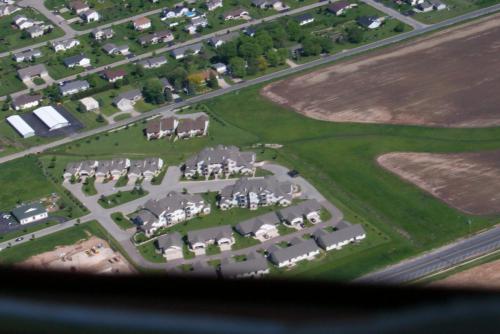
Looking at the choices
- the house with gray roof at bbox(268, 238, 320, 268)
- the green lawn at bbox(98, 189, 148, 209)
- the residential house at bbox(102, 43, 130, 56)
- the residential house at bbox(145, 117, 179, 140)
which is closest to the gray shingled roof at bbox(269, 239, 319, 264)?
the house with gray roof at bbox(268, 238, 320, 268)

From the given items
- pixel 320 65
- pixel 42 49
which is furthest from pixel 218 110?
pixel 42 49

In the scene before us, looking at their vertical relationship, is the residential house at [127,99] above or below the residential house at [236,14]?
below

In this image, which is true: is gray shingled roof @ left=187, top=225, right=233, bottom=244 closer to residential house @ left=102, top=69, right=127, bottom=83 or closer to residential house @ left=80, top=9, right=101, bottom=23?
residential house @ left=102, top=69, right=127, bottom=83

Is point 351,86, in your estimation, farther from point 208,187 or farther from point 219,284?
point 219,284

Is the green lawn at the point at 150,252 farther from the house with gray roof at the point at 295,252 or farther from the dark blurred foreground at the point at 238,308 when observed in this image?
the dark blurred foreground at the point at 238,308

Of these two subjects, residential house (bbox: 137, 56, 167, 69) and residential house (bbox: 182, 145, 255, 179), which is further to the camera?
residential house (bbox: 137, 56, 167, 69)

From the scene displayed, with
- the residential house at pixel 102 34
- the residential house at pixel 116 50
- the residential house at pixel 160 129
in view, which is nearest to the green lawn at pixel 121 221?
the residential house at pixel 160 129
